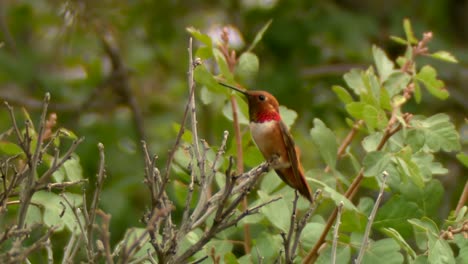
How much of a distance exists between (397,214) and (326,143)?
357mm

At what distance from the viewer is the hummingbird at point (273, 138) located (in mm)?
3223

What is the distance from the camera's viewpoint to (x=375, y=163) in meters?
3.10

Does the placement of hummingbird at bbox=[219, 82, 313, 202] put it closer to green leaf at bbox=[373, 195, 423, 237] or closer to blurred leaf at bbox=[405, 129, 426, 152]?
green leaf at bbox=[373, 195, 423, 237]

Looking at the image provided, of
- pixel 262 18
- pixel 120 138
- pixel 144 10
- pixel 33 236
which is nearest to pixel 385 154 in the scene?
pixel 33 236

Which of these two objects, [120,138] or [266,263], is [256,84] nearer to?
[120,138]

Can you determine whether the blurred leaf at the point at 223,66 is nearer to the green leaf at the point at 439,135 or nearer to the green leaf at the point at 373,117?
the green leaf at the point at 373,117

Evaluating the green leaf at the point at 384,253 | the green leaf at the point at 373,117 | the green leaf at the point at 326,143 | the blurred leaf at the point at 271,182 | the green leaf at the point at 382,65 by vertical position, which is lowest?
the green leaf at the point at 384,253

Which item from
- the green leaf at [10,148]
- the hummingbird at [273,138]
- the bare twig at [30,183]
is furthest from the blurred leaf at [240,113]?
the bare twig at [30,183]

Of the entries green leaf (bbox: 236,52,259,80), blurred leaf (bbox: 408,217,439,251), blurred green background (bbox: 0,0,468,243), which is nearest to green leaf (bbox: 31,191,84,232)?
green leaf (bbox: 236,52,259,80)

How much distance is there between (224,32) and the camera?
345 centimetres

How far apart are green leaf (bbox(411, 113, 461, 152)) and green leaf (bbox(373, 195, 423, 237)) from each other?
0.21 meters

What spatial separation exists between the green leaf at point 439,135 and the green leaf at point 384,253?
0.37 m

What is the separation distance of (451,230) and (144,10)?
4.93 m

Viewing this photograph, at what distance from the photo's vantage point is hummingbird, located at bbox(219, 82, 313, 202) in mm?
3223
